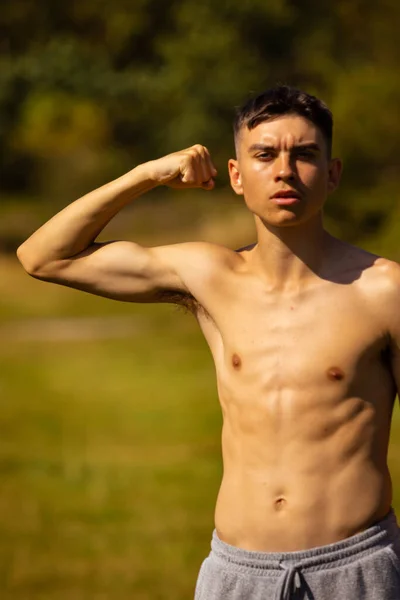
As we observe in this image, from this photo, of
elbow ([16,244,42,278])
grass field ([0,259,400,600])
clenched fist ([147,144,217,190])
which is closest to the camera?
clenched fist ([147,144,217,190])

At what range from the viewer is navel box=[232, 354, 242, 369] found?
302 centimetres

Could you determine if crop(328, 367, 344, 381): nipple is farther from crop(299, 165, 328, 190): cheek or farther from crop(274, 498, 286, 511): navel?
crop(299, 165, 328, 190): cheek

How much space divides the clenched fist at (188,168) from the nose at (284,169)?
22 centimetres

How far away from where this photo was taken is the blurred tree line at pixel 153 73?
19625 millimetres

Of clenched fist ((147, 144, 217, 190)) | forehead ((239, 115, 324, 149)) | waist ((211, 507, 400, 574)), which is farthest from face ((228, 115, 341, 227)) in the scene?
waist ((211, 507, 400, 574))

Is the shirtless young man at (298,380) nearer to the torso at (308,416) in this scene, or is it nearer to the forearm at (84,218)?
the torso at (308,416)

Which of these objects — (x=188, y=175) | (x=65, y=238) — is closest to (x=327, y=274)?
(x=188, y=175)

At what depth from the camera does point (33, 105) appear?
21.3 metres

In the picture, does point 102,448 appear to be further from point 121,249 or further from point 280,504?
point 280,504

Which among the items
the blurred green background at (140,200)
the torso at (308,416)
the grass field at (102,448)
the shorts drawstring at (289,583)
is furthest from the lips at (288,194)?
the blurred green background at (140,200)

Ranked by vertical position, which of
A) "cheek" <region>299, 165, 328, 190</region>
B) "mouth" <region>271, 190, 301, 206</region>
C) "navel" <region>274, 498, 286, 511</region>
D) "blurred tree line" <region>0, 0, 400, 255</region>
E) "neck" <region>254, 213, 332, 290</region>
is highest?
"blurred tree line" <region>0, 0, 400, 255</region>

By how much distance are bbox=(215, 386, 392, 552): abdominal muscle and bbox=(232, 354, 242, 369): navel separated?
10 cm

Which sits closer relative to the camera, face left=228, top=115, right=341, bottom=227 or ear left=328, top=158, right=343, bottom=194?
face left=228, top=115, right=341, bottom=227

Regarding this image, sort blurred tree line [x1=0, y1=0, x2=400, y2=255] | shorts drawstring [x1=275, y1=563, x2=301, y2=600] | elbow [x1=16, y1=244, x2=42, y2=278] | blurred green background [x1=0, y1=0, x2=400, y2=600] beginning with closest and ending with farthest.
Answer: shorts drawstring [x1=275, y1=563, x2=301, y2=600] → elbow [x1=16, y1=244, x2=42, y2=278] → blurred green background [x1=0, y1=0, x2=400, y2=600] → blurred tree line [x1=0, y1=0, x2=400, y2=255]
